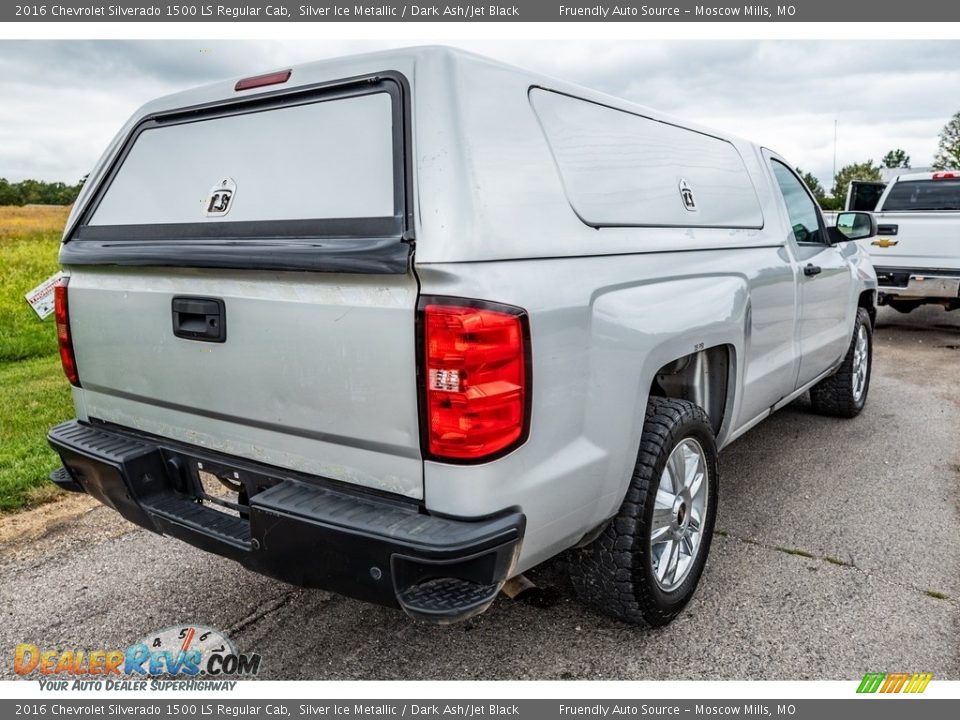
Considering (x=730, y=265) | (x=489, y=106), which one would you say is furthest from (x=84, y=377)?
(x=730, y=265)

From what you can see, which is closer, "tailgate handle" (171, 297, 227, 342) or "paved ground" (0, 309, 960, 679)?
"tailgate handle" (171, 297, 227, 342)

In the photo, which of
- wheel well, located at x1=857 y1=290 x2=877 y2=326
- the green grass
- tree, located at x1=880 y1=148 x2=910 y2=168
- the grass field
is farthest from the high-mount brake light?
tree, located at x1=880 y1=148 x2=910 y2=168

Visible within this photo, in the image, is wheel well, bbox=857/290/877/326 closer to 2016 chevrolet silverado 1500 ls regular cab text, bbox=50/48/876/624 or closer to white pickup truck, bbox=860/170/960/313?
2016 chevrolet silverado 1500 ls regular cab text, bbox=50/48/876/624

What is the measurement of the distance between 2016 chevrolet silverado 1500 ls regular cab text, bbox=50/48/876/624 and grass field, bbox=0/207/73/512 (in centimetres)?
141

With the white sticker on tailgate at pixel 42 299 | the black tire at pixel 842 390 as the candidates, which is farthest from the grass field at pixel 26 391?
the black tire at pixel 842 390

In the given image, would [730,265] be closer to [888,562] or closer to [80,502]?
[888,562]

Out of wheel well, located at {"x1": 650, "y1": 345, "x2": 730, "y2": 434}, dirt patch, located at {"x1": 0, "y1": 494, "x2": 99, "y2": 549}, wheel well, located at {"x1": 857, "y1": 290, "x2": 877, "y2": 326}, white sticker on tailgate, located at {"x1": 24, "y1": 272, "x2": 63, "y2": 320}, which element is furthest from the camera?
wheel well, located at {"x1": 857, "y1": 290, "x2": 877, "y2": 326}

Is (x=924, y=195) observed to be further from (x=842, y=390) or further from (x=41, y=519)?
(x=41, y=519)

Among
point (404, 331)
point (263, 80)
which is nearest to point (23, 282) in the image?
point (263, 80)

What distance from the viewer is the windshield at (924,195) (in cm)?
1010

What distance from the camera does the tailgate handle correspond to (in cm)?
247

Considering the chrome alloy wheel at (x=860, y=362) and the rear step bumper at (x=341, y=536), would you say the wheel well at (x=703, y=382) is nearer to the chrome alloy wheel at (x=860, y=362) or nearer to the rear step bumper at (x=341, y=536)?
the rear step bumper at (x=341, y=536)

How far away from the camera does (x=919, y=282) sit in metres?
9.24

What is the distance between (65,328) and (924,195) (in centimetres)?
1078
